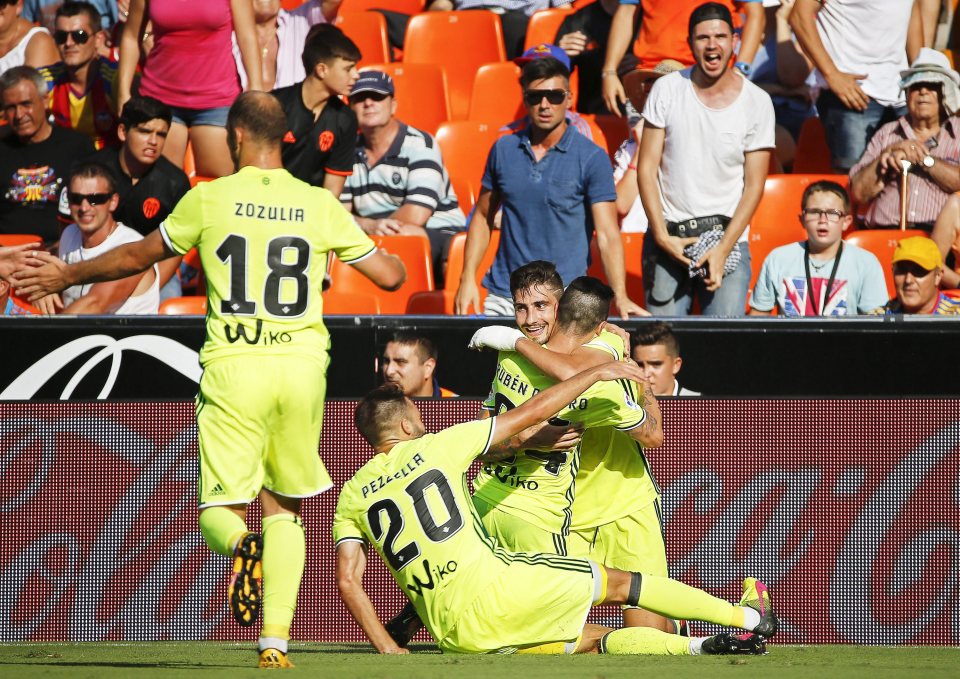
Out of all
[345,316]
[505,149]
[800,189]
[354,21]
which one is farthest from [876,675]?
[354,21]

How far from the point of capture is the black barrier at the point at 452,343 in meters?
6.84

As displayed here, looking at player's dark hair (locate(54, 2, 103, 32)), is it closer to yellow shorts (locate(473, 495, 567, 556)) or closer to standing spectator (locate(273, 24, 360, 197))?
standing spectator (locate(273, 24, 360, 197))

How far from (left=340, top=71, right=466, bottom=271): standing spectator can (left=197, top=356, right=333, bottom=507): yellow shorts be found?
444cm

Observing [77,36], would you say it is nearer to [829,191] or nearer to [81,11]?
[81,11]

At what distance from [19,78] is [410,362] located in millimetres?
4183

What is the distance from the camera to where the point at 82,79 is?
10453 millimetres

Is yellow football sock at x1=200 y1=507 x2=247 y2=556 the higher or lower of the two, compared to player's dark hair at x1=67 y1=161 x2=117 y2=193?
lower

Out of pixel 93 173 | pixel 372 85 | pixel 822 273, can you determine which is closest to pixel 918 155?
pixel 822 273

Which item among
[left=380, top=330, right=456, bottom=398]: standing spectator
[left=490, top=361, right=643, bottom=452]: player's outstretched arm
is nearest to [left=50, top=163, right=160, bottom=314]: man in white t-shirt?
[left=380, top=330, right=456, bottom=398]: standing spectator

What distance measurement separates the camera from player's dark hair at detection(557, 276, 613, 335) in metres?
5.90

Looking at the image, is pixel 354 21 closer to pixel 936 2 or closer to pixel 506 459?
pixel 936 2

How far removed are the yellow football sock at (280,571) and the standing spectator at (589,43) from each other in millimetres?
6940

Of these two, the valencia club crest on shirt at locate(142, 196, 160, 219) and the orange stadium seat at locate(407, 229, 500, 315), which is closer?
the valencia club crest on shirt at locate(142, 196, 160, 219)

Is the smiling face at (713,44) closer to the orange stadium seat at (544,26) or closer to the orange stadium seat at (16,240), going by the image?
the orange stadium seat at (544,26)
